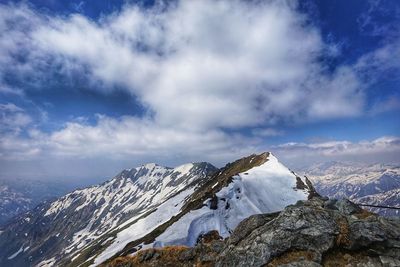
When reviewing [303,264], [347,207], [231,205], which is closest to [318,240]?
[303,264]

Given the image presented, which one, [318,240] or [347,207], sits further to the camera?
[347,207]

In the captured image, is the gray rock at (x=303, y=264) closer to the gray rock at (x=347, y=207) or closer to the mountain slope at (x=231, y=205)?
the gray rock at (x=347, y=207)

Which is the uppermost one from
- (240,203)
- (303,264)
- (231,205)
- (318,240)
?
(240,203)

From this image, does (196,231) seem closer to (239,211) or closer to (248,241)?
(239,211)

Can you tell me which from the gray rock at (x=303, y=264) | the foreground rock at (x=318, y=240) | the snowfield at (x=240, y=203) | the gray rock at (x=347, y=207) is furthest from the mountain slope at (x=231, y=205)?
the gray rock at (x=303, y=264)

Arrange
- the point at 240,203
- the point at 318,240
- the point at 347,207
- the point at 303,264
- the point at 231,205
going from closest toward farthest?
the point at 303,264 < the point at 318,240 < the point at 347,207 < the point at 231,205 < the point at 240,203

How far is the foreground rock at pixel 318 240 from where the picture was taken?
755 inches

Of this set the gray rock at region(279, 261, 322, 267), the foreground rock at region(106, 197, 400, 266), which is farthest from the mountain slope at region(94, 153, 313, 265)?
the gray rock at region(279, 261, 322, 267)

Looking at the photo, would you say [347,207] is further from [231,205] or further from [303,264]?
[231,205]

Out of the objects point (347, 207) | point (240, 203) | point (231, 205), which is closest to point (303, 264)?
point (347, 207)

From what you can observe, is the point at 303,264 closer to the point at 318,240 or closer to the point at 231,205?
the point at 318,240

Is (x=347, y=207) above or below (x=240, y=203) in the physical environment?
below

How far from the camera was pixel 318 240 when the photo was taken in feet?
66.4

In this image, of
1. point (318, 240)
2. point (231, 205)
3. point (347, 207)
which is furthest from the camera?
point (231, 205)
